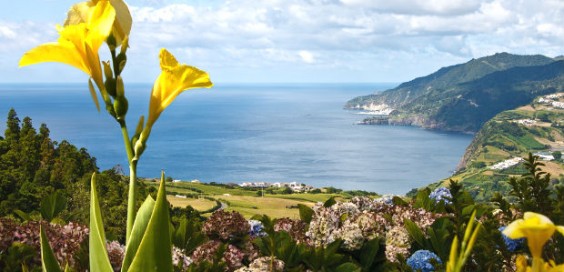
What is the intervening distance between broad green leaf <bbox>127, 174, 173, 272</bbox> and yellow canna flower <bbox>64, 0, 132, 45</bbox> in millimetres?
561

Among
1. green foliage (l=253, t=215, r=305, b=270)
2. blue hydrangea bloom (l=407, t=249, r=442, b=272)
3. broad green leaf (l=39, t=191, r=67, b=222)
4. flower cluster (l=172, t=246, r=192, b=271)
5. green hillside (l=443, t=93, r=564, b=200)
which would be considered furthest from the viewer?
green hillside (l=443, t=93, r=564, b=200)

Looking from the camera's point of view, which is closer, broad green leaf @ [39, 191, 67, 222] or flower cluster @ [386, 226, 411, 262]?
flower cluster @ [386, 226, 411, 262]

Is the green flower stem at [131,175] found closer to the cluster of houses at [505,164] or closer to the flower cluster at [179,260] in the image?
the flower cluster at [179,260]

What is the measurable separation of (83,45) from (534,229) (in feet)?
4.58

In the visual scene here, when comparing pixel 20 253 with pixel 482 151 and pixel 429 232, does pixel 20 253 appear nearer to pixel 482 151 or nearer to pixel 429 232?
pixel 429 232

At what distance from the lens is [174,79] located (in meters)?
1.72

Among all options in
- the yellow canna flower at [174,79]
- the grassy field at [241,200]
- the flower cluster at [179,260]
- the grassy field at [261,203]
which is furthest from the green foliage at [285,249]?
the grassy field at [261,203]

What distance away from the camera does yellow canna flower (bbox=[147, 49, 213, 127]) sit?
169cm

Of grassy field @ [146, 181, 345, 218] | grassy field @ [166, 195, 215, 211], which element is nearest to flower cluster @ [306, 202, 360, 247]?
grassy field @ [146, 181, 345, 218]

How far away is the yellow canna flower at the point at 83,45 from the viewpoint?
1665 millimetres

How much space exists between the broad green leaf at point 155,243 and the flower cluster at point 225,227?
7.13 feet

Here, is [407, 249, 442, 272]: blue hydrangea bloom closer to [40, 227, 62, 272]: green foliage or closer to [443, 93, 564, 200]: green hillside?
[40, 227, 62, 272]: green foliage

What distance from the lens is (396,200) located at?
472 cm

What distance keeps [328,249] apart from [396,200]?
5.38 feet
